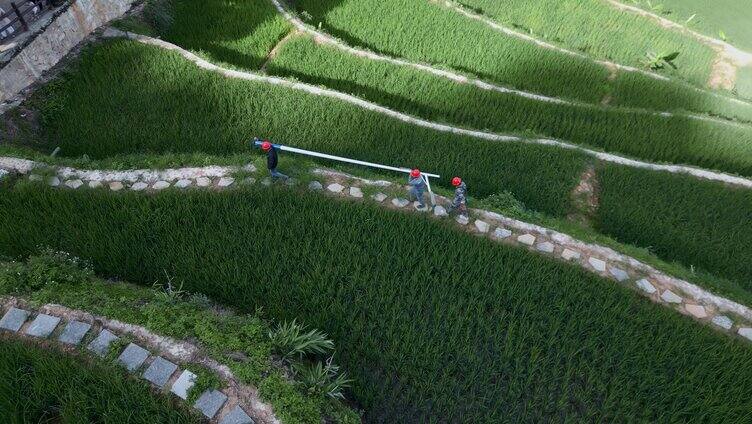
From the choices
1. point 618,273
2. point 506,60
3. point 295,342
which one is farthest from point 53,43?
point 618,273

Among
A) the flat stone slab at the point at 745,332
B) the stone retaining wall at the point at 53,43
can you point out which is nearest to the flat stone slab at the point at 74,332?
the stone retaining wall at the point at 53,43

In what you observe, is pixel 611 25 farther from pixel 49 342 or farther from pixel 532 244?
pixel 49 342

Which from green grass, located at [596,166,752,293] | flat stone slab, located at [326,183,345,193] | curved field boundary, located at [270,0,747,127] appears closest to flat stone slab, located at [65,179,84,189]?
flat stone slab, located at [326,183,345,193]

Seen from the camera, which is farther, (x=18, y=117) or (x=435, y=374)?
(x=18, y=117)

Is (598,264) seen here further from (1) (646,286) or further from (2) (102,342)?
(2) (102,342)

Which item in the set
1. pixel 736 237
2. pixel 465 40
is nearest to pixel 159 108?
pixel 465 40

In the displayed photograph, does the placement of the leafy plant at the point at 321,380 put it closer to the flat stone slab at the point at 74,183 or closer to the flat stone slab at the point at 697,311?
the flat stone slab at the point at 74,183

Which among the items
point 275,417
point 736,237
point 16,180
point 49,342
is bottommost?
point 736,237

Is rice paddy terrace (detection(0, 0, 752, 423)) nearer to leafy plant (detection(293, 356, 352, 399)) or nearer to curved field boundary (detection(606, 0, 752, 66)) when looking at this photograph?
leafy plant (detection(293, 356, 352, 399))
